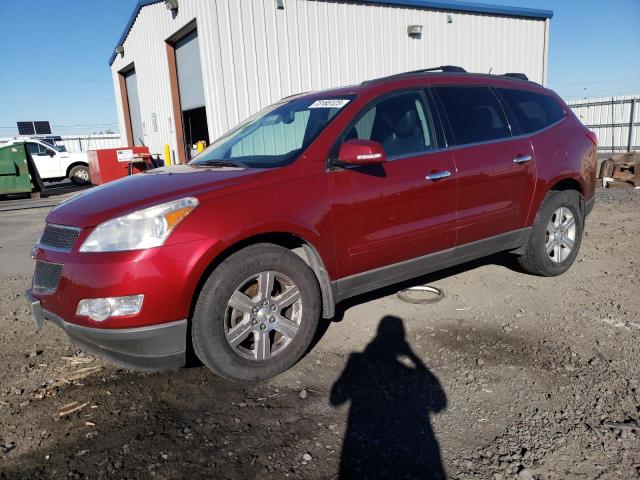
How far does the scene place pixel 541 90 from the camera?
15.5 feet

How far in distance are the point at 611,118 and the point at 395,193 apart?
23.6 m

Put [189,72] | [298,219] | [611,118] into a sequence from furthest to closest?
[611,118], [189,72], [298,219]

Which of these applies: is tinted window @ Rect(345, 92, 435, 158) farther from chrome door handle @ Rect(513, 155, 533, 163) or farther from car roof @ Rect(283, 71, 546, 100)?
chrome door handle @ Rect(513, 155, 533, 163)

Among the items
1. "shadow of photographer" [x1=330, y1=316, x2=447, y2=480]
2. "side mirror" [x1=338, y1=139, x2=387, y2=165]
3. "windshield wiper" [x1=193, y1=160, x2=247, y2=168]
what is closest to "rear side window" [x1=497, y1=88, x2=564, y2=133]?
"side mirror" [x1=338, y1=139, x2=387, y2=165]

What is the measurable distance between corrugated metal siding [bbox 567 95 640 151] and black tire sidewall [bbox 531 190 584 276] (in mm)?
20038

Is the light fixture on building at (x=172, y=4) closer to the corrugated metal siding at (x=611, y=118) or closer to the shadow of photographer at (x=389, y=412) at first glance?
the shadow of photographer at (x=389, y=412)

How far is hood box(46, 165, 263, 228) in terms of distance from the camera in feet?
8.97

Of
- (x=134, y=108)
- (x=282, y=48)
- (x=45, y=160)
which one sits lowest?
(x=45, y=160)

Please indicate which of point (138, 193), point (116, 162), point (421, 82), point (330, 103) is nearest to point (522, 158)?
point (421, 82)

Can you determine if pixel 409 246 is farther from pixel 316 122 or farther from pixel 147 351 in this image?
pixel 147 351

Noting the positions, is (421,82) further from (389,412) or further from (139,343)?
(139,343)

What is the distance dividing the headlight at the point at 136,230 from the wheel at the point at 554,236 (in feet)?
10.8

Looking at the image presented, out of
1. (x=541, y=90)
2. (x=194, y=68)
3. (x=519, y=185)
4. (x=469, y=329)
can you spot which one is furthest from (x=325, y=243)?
(x=194, y=68)

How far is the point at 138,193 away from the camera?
2.92 m
